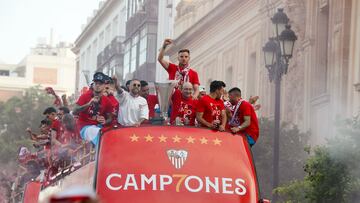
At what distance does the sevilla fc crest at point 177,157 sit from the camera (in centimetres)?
1420

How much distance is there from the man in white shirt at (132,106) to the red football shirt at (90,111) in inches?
15.4

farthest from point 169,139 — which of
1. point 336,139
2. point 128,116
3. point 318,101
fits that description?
point 318,101

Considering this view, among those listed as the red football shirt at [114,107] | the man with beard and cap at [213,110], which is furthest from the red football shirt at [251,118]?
the red football shirt at [114,107]

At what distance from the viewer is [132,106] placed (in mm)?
16031

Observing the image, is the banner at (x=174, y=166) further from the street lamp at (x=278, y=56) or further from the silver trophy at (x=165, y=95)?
the street lamp at (x=278, y=56)

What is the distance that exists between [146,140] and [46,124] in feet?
28.9

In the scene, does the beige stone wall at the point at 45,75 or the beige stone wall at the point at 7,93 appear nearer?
the beige stone wall at the point at 7,93

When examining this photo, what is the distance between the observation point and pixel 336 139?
20750 mm

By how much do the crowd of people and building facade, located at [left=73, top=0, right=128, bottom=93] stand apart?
44575mm

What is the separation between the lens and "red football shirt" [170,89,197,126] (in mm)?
15078

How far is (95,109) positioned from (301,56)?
746 inches

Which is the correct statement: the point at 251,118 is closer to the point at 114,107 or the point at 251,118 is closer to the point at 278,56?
the point at 114,107

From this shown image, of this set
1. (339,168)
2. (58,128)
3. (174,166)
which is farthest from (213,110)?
(339,168)

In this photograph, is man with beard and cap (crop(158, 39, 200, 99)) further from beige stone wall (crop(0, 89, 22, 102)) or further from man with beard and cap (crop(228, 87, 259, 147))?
beige stone wall (crop(0, 89, 22, 102))
